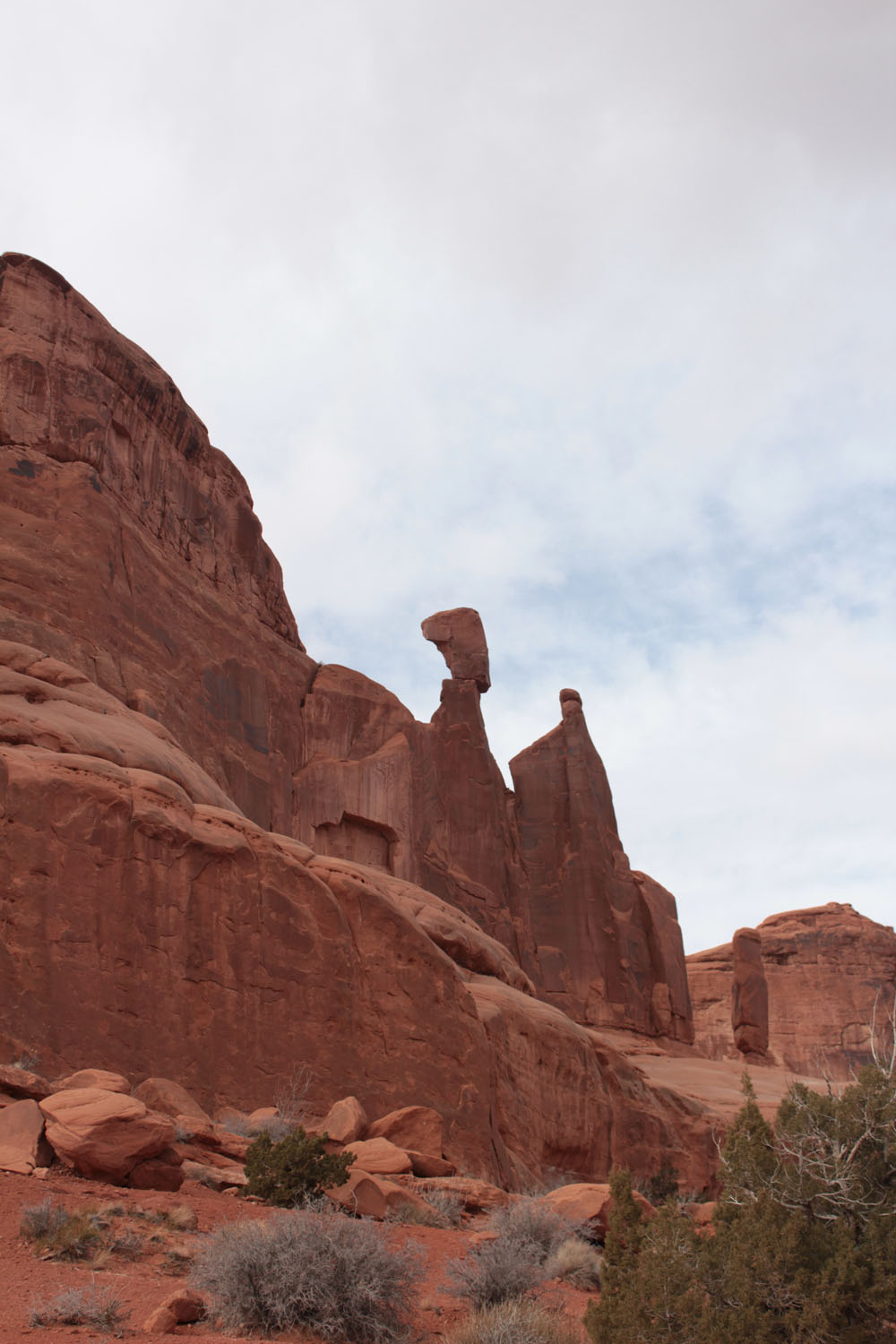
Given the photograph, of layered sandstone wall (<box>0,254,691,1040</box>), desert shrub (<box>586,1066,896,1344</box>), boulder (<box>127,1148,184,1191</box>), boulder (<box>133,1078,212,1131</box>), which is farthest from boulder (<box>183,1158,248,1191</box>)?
layered sandstone wall (<box>0,254,691,1040</box>)

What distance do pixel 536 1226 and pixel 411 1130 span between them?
4402 millimetres

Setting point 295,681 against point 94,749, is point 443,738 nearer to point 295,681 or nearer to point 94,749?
point 295,681

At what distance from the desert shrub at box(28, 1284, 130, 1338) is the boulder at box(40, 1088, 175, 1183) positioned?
2.98 meters

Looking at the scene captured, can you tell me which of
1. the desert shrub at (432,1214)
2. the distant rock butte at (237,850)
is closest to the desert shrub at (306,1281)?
the desert shrub at (432,1214)

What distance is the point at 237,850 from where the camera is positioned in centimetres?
1794

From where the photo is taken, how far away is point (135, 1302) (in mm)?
8203

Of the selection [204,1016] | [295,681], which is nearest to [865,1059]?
[295,681]

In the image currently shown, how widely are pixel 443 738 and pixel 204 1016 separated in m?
39.9

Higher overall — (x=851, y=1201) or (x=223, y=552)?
(x=223, y=552)

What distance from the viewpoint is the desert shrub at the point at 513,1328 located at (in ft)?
27.8

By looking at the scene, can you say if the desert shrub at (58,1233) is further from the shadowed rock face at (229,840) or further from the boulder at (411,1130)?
the boulder at (411,1130)

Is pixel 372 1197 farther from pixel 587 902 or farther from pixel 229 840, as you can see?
pixel 587 902

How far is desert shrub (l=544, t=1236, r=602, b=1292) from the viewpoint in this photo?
1187cm

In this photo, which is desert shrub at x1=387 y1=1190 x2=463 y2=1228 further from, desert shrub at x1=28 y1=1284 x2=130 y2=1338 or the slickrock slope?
the slickrock slope
